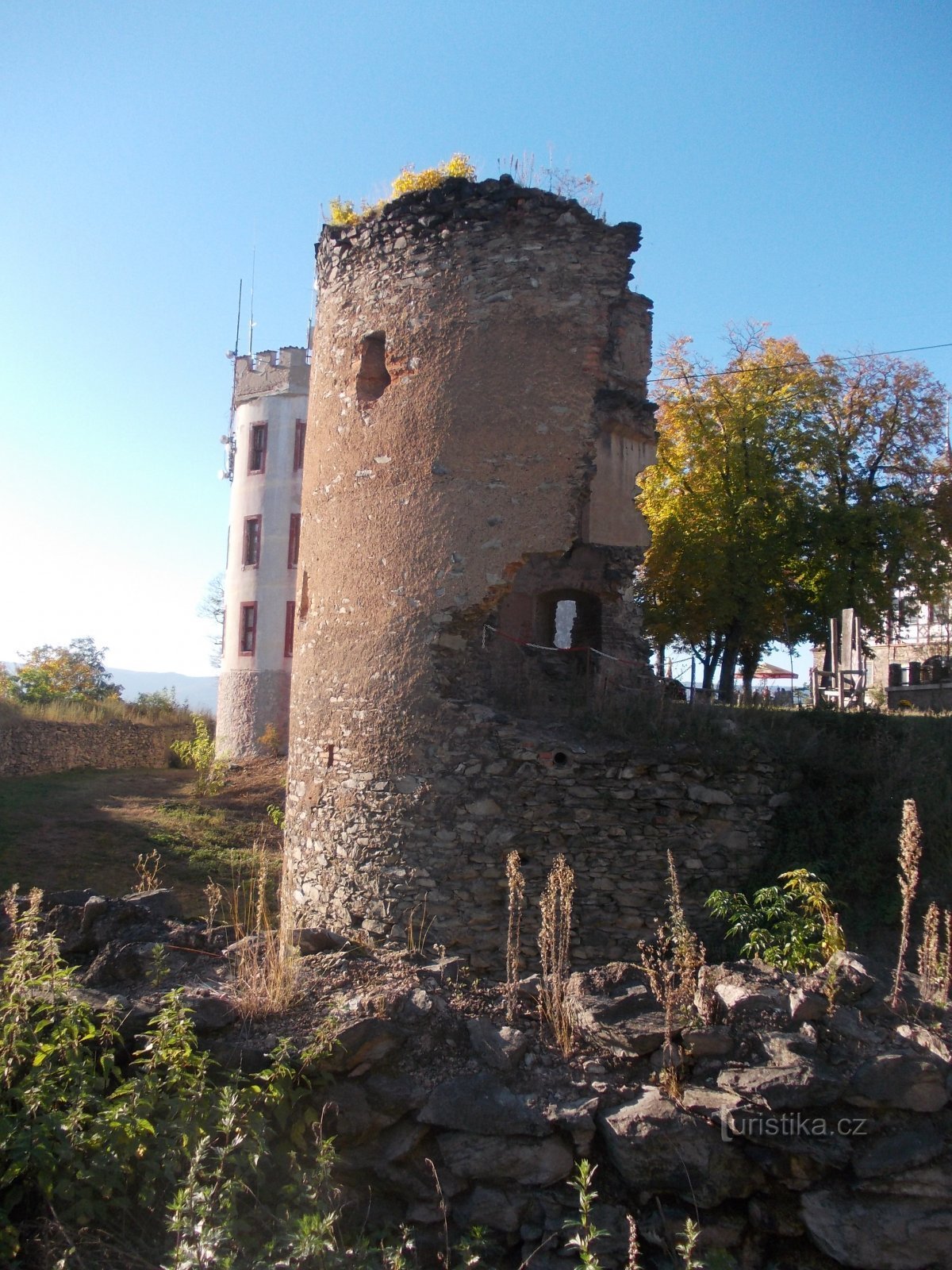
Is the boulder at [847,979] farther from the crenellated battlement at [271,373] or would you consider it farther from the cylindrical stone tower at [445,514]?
the crenellated battlement at [271,373]

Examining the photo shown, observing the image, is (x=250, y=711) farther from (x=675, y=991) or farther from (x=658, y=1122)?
(x=658, y=1122)

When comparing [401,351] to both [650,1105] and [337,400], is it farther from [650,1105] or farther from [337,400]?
[650,1105]

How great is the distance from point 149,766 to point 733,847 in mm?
22196

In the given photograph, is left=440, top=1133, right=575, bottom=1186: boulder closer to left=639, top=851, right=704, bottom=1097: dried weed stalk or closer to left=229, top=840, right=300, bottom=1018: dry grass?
left=639, top=851, right=704, bottom=1097: dried weed stalk

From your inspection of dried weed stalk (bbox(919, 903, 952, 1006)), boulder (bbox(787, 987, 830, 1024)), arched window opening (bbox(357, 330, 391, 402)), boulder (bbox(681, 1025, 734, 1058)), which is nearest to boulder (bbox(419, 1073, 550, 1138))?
boulder (bbox(681, 1025, 734, 1058))

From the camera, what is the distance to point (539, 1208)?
177 inches

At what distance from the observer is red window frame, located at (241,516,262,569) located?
2755cm

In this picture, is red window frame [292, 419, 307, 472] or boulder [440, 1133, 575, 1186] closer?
boulder [440, 1133, 575, 1186]

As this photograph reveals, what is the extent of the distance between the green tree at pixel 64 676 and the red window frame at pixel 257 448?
385 inches

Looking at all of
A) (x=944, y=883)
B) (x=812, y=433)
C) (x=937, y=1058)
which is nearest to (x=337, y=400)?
(x=944, y=883)

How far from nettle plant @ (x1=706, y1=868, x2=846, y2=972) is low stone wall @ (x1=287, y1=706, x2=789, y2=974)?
24.9 inches

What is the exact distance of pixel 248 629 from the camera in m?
27.3

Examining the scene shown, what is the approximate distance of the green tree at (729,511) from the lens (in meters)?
18.7

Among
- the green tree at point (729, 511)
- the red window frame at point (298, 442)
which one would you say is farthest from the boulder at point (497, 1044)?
the red window frame at point (298, 442)
